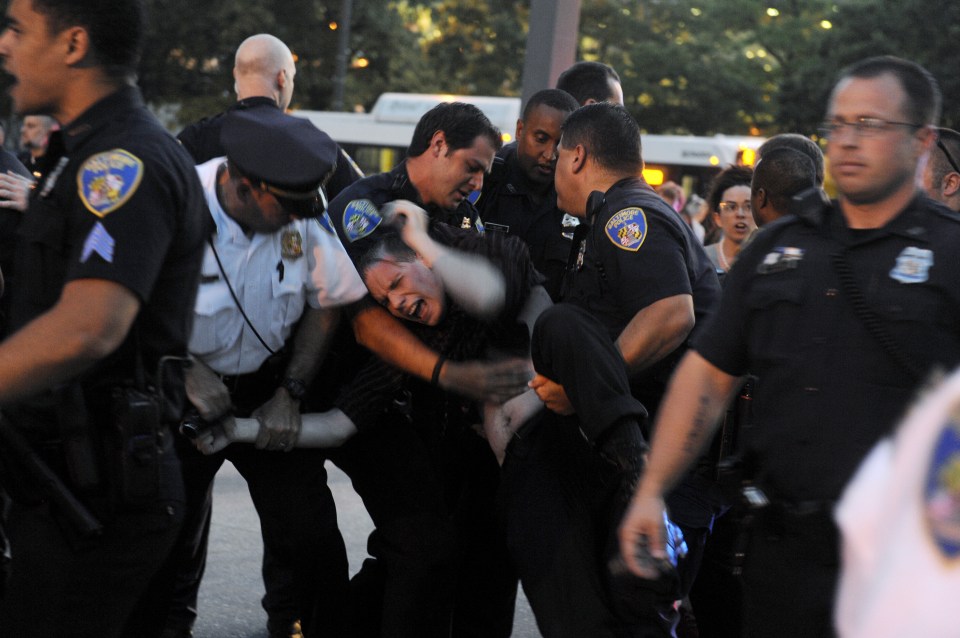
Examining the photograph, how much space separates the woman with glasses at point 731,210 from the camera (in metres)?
6.45

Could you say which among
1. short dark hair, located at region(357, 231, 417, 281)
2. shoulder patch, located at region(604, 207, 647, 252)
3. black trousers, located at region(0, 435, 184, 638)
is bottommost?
black trousers, located at region(0, 435, 184, 638)

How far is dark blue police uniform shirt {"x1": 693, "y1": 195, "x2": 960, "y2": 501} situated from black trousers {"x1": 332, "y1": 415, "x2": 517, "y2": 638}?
142 cm

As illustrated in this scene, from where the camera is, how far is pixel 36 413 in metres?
2.76

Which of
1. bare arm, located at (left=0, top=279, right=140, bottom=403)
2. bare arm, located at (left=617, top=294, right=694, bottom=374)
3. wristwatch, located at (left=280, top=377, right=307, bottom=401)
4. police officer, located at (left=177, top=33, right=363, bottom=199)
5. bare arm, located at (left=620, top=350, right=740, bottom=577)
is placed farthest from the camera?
police officer, located at (left=177, top=33, right=363, bottom=199)

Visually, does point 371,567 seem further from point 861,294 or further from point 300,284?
point 861,294

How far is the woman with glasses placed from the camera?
6.45 m

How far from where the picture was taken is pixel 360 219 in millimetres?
4188

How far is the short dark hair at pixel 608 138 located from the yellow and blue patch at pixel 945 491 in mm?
2930

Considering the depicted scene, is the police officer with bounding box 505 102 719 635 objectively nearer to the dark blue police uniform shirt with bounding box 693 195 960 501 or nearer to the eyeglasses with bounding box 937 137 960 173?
the dark blue police uniform shirt with bounding box 693 195 960 501

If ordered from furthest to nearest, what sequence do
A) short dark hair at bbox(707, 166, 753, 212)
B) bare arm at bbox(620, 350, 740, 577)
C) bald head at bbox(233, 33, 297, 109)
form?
short dark hair at bbox(707, 166, 753, 212)
bald head at bbox(233, 33, 297, 109)
bare arm at bbox(620, 350, 740, 577)

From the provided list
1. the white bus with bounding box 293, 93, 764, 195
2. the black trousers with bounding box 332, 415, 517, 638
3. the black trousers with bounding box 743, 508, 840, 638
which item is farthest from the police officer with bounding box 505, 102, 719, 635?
the white bus with bounding box 293, 93, 764, 195

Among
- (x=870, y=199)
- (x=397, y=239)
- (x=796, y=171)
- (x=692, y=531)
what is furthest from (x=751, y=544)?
(x=796, y=171)

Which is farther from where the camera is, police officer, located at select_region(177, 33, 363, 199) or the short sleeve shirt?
police officer, located at select_region(177, 33, 363, 199)

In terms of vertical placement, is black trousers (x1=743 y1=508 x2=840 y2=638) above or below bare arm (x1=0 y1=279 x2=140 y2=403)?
below
